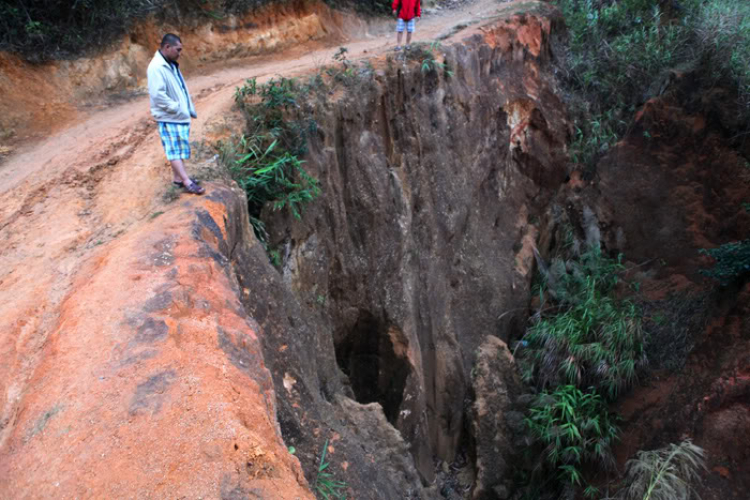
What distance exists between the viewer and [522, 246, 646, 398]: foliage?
21.9 ft

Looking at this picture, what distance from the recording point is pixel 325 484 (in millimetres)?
3887

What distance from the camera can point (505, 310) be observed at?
8.66 meters

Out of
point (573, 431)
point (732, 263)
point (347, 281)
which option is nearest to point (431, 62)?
point (347, 281)

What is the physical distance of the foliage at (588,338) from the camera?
6.68 m

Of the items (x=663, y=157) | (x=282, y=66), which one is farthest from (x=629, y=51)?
(x=282, y=66)

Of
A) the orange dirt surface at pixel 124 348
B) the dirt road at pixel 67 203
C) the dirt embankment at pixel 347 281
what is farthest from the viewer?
the dirt road at pixel 67 203

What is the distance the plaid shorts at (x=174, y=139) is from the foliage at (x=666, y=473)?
5.51m

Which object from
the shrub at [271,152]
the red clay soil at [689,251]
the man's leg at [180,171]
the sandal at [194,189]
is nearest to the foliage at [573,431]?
the red clay soil at [689,251]

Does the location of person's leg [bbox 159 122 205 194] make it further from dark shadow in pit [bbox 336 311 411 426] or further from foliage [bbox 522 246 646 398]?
foliage [bbox 522 246 646 398]

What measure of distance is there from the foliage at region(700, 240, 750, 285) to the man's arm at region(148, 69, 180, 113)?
259 inches

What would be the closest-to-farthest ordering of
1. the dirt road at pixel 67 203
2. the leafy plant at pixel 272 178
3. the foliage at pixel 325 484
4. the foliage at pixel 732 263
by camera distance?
the dirt road at pixel 67 203 → the foliage at pixel 325 484 → the leafy plant at pixel 272 178 → the foliage at pixel 732 263

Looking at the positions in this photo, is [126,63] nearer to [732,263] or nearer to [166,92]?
[166,92]

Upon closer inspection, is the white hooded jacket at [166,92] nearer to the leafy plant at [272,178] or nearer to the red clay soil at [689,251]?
the leafy plant at [272,178]

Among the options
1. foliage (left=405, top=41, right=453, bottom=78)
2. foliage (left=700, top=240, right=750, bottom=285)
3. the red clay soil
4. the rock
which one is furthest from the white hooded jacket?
foliage (left=700, top=240, right=750, bottom=285)
